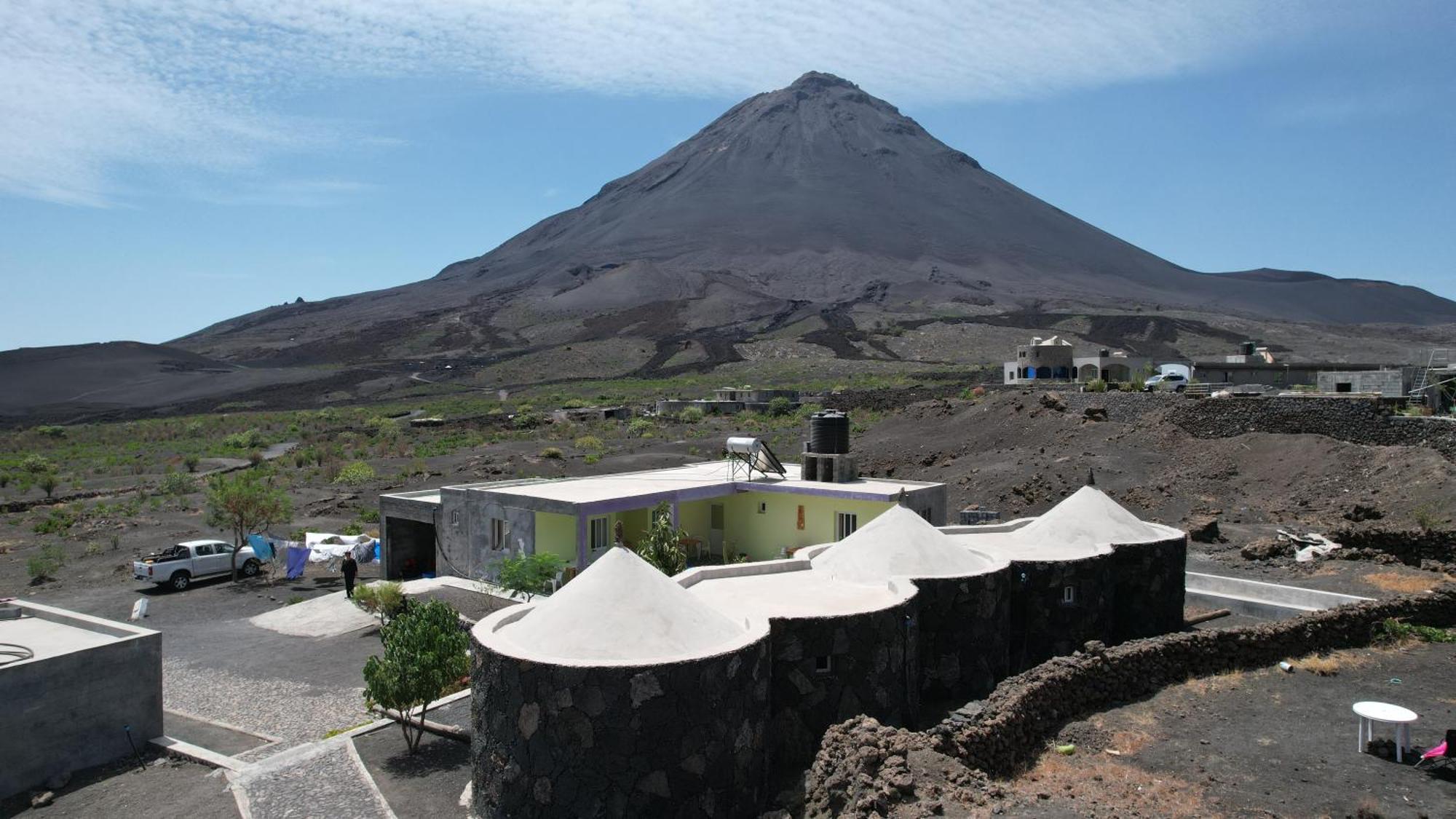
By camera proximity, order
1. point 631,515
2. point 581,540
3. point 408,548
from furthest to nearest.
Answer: point 408,548, point 631,515, point 581,540

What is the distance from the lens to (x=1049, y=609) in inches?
578

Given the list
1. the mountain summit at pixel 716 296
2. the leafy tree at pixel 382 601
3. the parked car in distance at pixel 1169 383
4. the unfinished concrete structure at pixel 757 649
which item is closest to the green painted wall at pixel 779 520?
the unfinished concrete structure at pixel 757 649

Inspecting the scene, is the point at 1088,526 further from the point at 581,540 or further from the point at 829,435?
the point at 581,540

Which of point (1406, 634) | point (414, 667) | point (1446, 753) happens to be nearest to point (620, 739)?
point (414, 667)

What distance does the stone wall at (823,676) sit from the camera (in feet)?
35.0

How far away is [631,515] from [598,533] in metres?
1.34

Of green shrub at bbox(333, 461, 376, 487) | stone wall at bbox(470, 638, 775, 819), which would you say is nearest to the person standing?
stone wall at bbox(470, 638, 775, 819)

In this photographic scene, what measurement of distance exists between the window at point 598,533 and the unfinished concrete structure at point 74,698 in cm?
798

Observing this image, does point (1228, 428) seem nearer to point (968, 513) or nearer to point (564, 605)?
point (968, 513)

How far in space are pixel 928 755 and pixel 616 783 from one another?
303cm

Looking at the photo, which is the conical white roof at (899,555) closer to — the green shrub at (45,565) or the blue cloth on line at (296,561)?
the blue cloth on line at (296,561)

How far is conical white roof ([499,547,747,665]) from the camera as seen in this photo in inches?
356

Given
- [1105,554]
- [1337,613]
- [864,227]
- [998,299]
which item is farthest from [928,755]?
[864,227]

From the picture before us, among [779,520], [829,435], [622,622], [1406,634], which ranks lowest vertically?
[1406,634]
